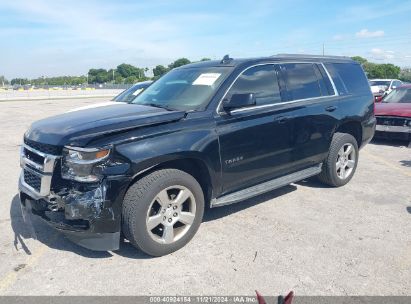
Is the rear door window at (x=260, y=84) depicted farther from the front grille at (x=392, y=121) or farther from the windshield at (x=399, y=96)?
the windshield at (x=399, y=96)

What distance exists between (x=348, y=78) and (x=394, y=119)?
4022 millimetres

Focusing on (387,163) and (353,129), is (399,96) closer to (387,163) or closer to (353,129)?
(387,163)

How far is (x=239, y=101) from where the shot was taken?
4047 millimetres

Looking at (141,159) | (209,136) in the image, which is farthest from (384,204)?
(141,159)

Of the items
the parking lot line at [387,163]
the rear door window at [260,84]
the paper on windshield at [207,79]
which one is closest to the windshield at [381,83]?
the parking lot line at [387,163]

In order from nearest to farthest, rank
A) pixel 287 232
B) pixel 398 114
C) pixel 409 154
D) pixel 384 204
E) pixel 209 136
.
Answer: pixel 209 136 < pixel 287 232 < pixel 384 204 < pixel 409 154 < pixel 398 114

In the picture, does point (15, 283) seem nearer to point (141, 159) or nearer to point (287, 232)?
point (141, 159)

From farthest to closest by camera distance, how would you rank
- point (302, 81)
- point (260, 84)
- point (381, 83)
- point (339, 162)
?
1. point (381, 83)
2. point (339, 162)
3. point (302, 81)
4. point (260, 84)

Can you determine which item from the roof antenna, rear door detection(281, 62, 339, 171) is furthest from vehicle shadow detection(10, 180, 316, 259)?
the roof antenna

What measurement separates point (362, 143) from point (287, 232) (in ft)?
9.05

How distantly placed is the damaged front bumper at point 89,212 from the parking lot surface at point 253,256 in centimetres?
31

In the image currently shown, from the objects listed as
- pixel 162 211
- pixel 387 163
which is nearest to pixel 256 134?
pixel 162 211

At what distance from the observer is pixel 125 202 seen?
344cm

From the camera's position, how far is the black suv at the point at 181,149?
3359 millimetres
